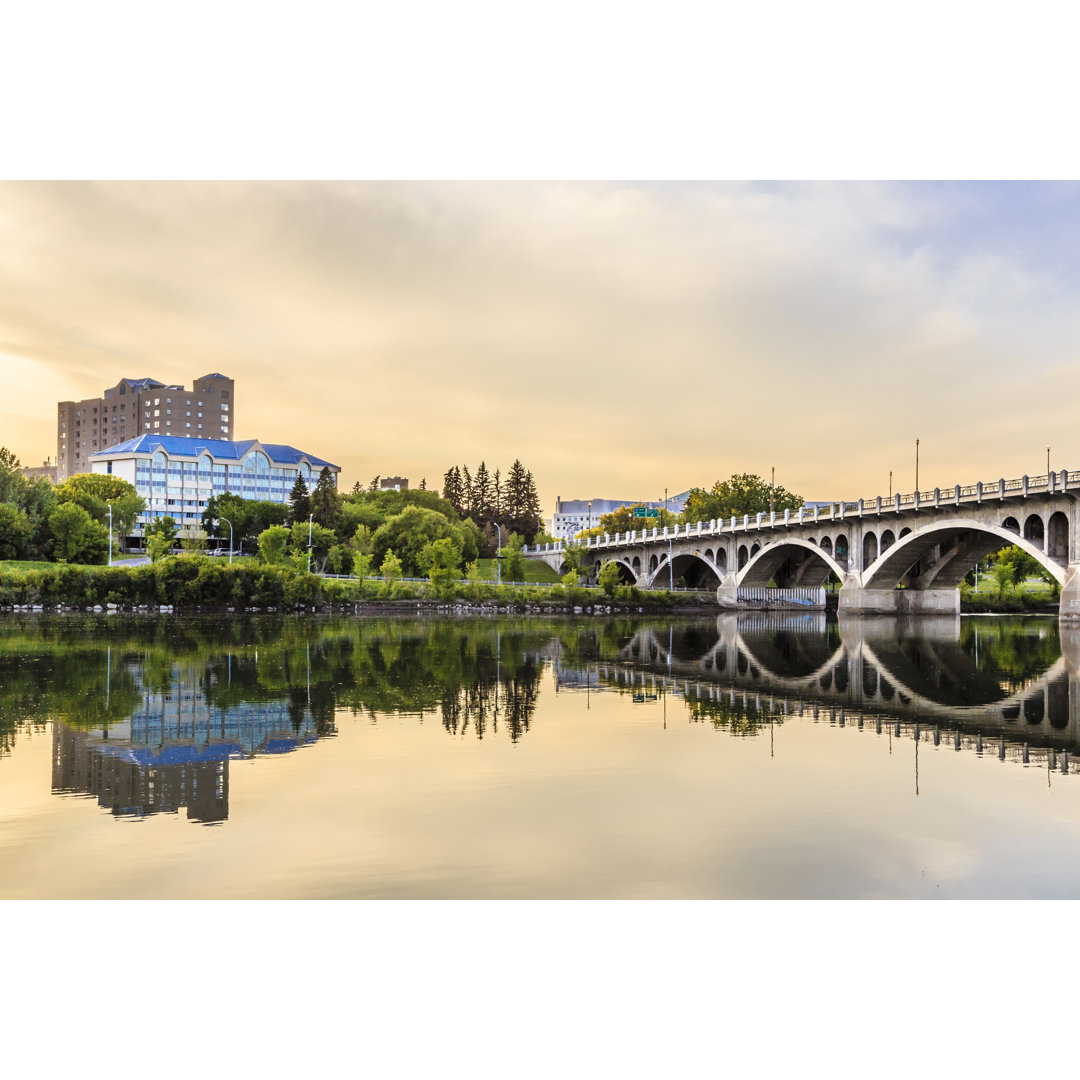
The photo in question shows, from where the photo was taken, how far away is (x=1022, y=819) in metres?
10.6

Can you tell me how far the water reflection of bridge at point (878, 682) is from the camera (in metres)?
16.8

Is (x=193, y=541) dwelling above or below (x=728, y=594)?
above

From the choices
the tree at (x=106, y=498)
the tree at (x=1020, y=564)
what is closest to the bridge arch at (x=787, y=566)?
the tree at (x=1020, y=564)

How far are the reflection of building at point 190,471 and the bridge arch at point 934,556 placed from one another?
8523 cm

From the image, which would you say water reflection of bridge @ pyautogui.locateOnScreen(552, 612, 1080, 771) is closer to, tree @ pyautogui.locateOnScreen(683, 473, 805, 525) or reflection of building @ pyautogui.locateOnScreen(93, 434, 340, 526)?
tree @ pyautogui.locateOnScreen(683, 473, 805, 525)

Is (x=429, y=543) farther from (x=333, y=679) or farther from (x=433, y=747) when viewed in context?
(x=433, y=747)

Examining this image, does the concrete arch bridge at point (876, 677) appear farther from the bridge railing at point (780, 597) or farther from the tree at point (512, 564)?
the tree at point (512, 564)

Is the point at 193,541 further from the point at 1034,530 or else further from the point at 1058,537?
the point at 1058,537

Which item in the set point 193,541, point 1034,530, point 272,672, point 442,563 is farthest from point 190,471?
point 272,672

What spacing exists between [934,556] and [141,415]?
13555cm

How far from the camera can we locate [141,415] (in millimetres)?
162250

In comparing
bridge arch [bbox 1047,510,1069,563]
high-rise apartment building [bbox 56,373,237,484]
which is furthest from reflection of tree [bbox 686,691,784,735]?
high-rise apartment building [bbox 56,373,237,484]

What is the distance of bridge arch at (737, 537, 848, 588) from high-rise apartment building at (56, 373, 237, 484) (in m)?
114

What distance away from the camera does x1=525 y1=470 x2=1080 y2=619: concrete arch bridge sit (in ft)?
155
